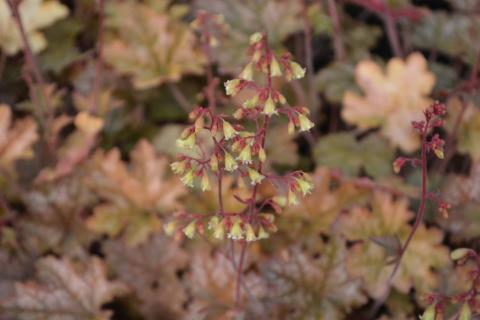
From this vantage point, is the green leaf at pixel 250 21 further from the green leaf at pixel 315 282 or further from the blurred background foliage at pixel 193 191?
the green leaf at pixel 315 282

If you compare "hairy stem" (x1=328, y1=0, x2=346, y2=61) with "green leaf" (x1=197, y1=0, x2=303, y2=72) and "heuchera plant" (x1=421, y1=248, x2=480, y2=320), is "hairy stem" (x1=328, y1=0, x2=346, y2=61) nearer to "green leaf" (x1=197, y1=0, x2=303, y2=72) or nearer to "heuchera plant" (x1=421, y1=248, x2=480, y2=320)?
"green leaf" (x1=197, y1=0, x2=303, y2=72)

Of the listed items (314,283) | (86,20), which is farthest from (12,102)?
(314,283)

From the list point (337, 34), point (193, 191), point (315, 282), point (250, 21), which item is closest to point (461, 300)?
point (315, 282)

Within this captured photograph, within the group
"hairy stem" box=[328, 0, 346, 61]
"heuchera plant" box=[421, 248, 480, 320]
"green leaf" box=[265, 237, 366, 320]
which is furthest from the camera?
"hairy stem" box=[328, 0, 346, 61]

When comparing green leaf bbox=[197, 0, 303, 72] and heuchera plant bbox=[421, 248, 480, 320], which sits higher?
green leaf bbox=[197, 0, 303, 72]

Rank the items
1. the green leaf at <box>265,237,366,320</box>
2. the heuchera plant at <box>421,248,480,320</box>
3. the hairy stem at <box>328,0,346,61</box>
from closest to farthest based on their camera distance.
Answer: the heuchera plant at <box>421,248,480,320</box> → the green leaf at <box>265,237,366,320</box> → the hairy stem at <box>328,0,346,61</box>

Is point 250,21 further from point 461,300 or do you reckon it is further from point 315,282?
point 461,300

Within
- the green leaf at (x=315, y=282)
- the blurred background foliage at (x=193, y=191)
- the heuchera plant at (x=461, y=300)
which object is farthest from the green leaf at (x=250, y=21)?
the heuchera plant at (x=461, y=300)

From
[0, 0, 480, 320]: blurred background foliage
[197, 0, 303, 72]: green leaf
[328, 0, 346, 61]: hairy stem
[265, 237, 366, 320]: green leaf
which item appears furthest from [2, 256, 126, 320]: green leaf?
[328, 0, 346, 61]: hairy stem
